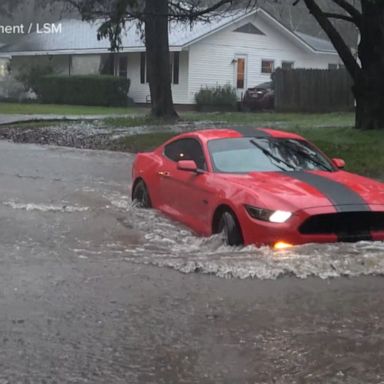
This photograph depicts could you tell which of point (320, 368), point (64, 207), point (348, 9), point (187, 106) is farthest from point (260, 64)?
point (320, 368)

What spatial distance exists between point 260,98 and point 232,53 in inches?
243

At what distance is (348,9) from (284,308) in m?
14.4

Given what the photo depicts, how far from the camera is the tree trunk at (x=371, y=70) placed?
716 inches

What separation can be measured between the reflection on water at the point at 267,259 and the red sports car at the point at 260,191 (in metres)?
0.18

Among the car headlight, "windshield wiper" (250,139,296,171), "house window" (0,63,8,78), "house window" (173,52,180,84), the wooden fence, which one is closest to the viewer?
the car headlight

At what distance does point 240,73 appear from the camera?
42844 mm

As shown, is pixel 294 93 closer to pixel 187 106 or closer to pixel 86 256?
pixel 187 106

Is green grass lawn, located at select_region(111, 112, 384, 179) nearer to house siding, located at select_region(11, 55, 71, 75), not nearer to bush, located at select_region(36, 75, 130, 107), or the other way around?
bush, located at select_region(36, 75, 130, 107)

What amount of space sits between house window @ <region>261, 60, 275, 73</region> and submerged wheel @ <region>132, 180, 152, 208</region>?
33.7 m

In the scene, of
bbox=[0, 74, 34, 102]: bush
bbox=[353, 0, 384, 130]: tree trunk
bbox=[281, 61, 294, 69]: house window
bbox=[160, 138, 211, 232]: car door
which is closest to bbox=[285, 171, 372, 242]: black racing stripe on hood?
bbox=[160, 138, 211, 232]: car door

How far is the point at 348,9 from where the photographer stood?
62.0 feet

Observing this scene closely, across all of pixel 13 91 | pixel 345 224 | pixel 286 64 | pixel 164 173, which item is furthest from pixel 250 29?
pixel 345 224

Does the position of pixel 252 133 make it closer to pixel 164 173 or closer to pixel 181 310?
pixel 164 173

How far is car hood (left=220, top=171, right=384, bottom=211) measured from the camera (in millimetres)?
7445
